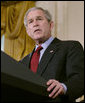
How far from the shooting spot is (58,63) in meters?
1.32

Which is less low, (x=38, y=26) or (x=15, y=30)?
(x=15, y=30)

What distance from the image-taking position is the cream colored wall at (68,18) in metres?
4.70

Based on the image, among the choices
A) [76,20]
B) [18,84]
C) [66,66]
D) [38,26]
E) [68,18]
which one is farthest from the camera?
[68,18]

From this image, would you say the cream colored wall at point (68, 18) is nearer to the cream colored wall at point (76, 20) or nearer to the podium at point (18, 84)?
the cream colored wall at point (76, 20)

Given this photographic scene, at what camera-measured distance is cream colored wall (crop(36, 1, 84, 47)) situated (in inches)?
185

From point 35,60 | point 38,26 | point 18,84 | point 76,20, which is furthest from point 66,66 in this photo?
point 76,20

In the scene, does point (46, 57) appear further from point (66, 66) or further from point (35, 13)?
point (35, 13)

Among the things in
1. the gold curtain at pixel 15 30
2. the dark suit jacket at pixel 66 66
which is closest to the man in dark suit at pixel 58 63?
the dark suit jacket at pixel 66 66

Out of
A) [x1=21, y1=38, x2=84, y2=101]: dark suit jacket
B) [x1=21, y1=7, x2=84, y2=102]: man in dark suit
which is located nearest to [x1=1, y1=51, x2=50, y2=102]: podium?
[x1=21, y1=7, x2=84, y2=102]: man in dark suit

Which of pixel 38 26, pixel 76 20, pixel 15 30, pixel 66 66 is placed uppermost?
pixel 76 20

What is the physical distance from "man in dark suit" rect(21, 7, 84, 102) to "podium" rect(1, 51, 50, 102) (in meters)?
0.08

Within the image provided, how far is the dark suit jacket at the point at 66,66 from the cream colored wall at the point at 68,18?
319 cm

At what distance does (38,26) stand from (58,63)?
493 millimetres

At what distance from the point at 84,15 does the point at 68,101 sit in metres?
3.83
